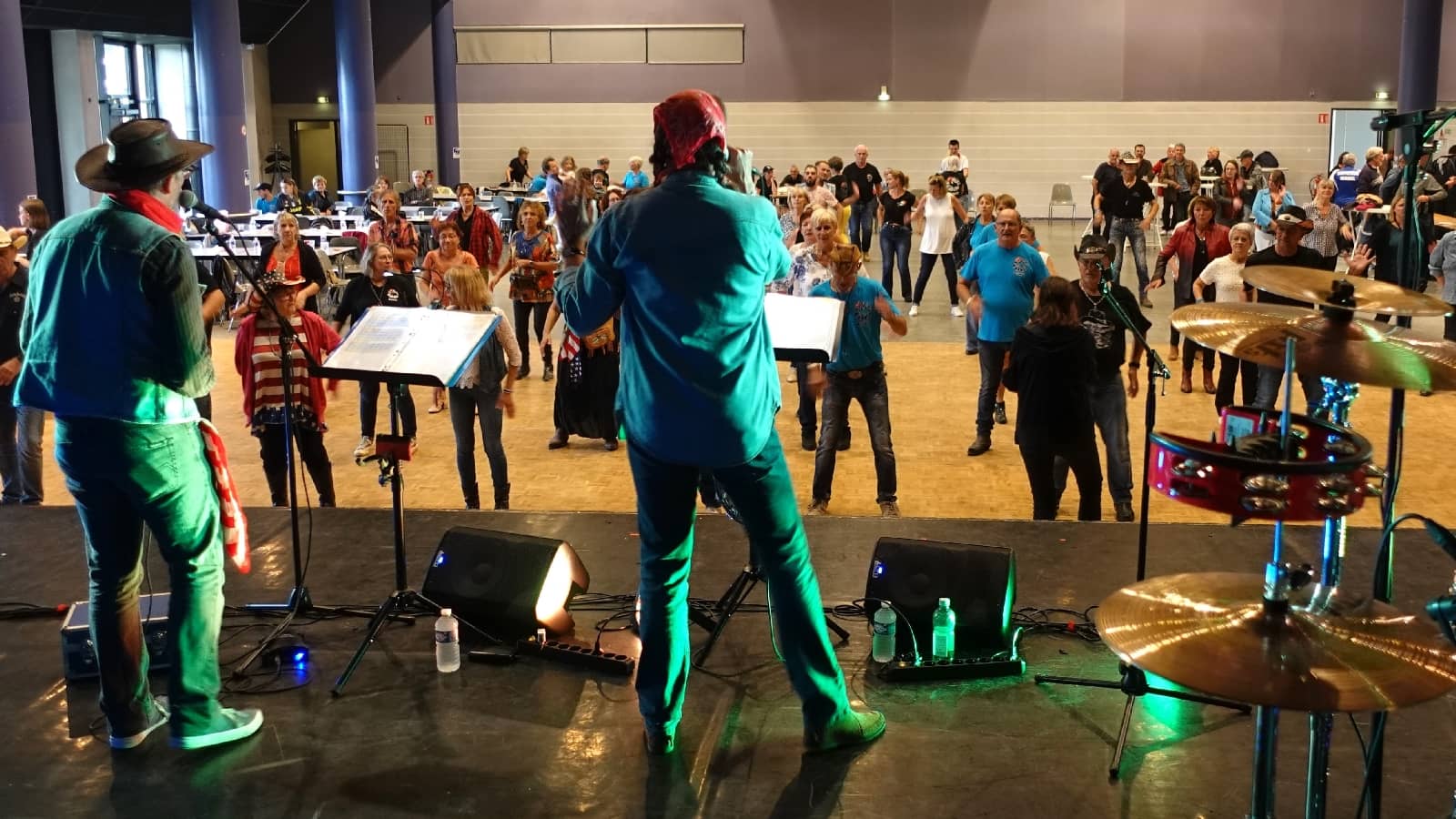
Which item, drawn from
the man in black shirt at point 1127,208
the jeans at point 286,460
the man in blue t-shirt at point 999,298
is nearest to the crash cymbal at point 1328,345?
the jeans at point 286,460

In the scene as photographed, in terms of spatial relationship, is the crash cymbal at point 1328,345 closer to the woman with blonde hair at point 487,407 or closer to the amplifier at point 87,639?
the amplifier at point 87,639

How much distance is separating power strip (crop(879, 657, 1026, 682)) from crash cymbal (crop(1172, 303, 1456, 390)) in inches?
57.1

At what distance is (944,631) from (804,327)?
1234mm

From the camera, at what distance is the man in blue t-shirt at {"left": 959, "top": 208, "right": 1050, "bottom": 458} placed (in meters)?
8.05

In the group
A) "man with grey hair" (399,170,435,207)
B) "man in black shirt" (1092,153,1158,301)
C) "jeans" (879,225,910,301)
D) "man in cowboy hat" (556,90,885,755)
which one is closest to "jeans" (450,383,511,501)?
"man in cowboy hat" (556,90,885,755)

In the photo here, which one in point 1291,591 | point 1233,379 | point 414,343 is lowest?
point 1233,379

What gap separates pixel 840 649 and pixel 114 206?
8.27 ft

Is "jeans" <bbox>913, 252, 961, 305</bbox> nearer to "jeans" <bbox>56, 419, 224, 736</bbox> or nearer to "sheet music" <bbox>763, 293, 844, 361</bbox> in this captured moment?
"sheet music" <bbox>763, 293, 844, 361</bbox>

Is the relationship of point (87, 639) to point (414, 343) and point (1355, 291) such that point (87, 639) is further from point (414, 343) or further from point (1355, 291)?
point (1355, 291)

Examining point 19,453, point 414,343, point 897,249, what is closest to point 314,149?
point 897,249

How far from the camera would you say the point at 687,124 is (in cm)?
341

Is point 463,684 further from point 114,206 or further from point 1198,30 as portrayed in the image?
point 1198,30

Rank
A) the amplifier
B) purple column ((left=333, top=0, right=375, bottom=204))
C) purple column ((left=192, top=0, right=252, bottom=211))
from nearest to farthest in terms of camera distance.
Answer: the amplifier
purple column ((left=192, top=0, right=252, bottom=211))
purple column ((left=333, top=0, right=375, bottom=204))

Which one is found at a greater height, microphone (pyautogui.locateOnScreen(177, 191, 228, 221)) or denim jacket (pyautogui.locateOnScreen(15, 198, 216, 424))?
microphone (pyautogui.locateOnScreen(177, 191, 228, 221))
